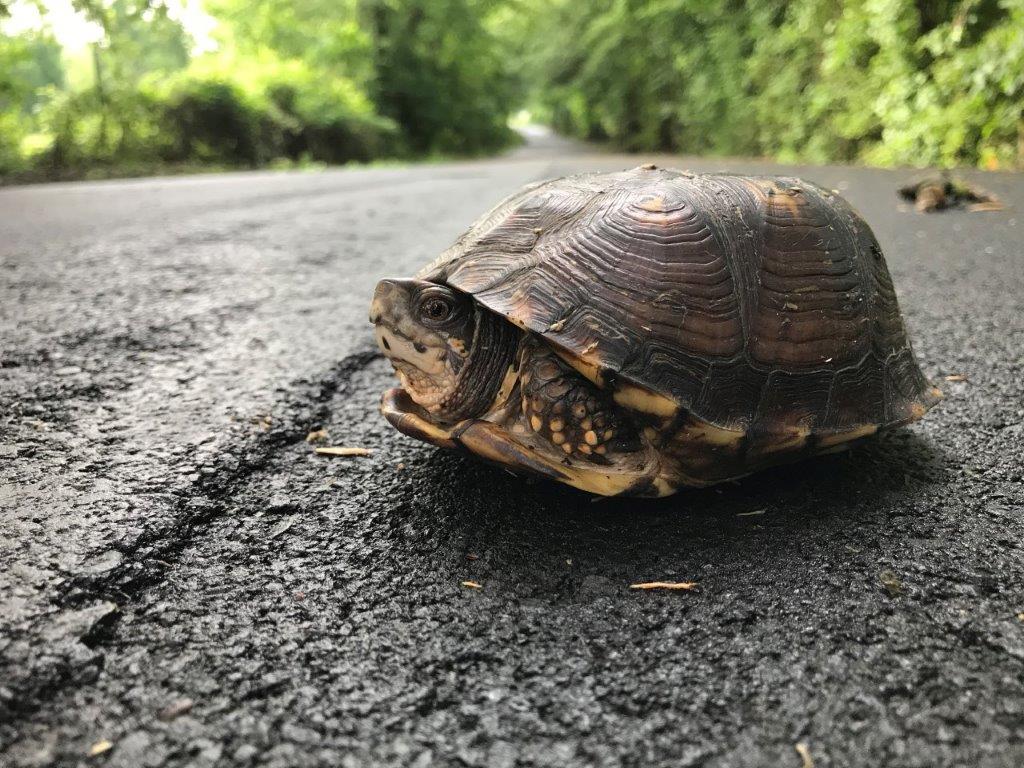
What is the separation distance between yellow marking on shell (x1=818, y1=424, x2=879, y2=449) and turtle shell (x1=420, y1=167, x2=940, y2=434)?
0.04 ft

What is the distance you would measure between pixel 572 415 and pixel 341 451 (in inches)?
27.7

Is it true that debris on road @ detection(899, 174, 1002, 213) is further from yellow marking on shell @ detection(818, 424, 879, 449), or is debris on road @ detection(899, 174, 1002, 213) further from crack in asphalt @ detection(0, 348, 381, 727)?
crack in asphalt @ detection(0, 348, 381, 727)

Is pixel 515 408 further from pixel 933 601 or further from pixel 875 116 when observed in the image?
pixel 875 116

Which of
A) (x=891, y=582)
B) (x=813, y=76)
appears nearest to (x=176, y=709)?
(x=891, y=582)

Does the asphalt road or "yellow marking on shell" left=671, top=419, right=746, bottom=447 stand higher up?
"yellow marking on shell" left=671, top=419, right=746, bottom=447

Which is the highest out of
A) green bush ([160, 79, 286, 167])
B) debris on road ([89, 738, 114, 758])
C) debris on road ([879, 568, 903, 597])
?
green bush ([160, 79, 286, 167])

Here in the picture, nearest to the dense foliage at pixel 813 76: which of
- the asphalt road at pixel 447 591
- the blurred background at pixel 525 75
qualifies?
the blurred background at pixel 525 75

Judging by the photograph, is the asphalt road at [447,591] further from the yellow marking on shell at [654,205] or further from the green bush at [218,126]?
the green bush at [218,126]

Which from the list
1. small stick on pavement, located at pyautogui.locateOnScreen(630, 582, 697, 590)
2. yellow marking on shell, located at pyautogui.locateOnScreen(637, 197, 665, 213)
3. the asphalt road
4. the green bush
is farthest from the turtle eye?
the green bush

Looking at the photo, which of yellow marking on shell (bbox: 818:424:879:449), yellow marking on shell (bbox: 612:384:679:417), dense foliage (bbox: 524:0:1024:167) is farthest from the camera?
dense foliage (bbox: 524:0:1024:167)

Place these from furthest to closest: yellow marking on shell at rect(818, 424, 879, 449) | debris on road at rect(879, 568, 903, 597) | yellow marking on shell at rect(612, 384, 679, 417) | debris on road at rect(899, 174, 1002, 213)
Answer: debris on road at rect(899, 174, 1002, 213) → yellow marking on shell at rect(818, 424, 879, 449) → yellow marking on shell at rect(612, 384, 679, 417) → debris on road at rect(879, 568, 903, 597)

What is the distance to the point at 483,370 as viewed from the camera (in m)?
1.74

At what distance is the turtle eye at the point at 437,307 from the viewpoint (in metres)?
1.73

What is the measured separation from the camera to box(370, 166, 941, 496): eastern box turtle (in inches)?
61.2
